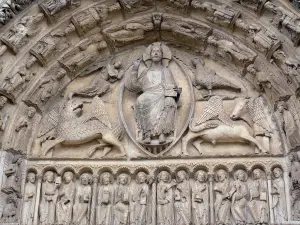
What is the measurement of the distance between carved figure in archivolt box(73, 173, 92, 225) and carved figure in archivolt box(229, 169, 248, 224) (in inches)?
70.1

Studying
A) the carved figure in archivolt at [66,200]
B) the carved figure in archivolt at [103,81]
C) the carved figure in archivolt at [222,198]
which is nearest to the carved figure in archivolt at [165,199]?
the carved figure in archivolt at [222,198]

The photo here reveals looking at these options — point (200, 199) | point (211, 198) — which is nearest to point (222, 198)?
point (211, 198)

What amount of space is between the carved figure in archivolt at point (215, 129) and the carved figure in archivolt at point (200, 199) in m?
0.35

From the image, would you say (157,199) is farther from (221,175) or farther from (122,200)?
(221,175)

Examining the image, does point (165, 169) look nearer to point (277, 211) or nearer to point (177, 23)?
point (277, 211)

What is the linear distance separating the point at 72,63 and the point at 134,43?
961 millimetres

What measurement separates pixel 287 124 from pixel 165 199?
5.83 feet

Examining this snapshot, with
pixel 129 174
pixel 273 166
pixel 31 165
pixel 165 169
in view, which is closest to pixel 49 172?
pixel 31 165

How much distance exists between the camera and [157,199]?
688cm

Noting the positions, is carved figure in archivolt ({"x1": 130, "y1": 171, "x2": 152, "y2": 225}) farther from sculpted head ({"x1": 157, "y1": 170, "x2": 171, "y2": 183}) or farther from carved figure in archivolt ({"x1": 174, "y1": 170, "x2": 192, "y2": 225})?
carved figure in archivolt ({"x1": 174, "y1": 170, "x2": 192, "y2": 225})

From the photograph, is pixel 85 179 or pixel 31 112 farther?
pixel 31 112

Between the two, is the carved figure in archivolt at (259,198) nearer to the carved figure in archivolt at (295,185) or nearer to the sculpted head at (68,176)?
the carved figure in archivolt at (295,185)

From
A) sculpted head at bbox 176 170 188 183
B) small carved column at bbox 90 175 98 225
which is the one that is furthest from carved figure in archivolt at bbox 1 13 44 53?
sculpted head at bbox 176 170 188 183

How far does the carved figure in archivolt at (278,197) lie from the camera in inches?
258
